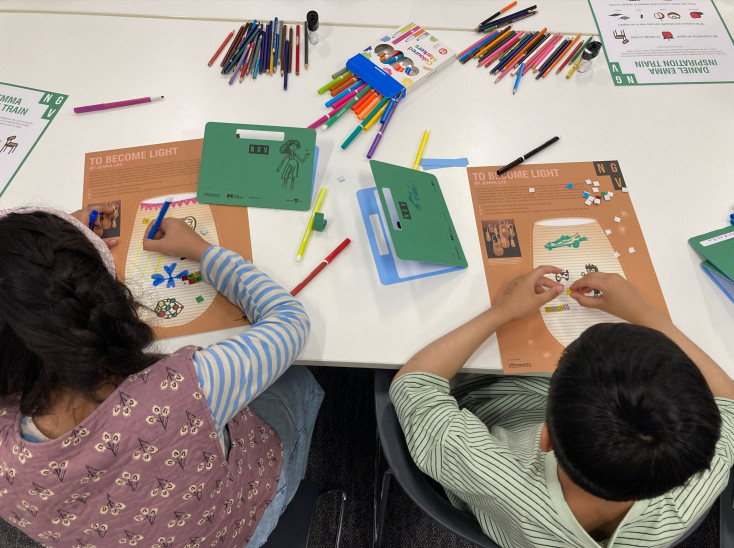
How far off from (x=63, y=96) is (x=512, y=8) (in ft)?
3.80

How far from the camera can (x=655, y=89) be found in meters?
1.16

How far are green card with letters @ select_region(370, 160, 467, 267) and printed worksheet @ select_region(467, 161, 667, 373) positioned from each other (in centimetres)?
8

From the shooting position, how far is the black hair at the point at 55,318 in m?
0.56

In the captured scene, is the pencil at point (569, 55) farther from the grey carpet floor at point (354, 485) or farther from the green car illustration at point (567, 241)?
the grey carpet floor at point (354, 485)

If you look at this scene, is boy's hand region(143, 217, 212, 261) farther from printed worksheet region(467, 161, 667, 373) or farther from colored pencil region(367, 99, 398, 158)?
printed worksheet region(467, 161, 667, 373)

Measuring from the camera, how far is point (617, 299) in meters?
0.88

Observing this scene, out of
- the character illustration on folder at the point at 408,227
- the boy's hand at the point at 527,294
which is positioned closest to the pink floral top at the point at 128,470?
the character illustration on folder at the point at 408,227

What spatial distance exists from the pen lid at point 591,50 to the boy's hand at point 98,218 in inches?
44.6

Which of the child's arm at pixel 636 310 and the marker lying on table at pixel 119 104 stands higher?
the marker lying on table at pixel 119 104

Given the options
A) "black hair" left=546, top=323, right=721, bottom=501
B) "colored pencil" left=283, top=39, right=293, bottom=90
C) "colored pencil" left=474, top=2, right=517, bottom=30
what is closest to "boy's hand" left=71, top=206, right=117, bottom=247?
"colored pencil" left=283, top=39, right=293, bottom=90

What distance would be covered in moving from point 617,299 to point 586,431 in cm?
42

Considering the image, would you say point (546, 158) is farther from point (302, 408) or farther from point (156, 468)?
point (156, 468)

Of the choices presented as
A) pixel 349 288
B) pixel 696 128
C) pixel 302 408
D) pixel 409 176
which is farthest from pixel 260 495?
pixel 696 128

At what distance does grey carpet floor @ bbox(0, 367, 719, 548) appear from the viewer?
4.52ft
